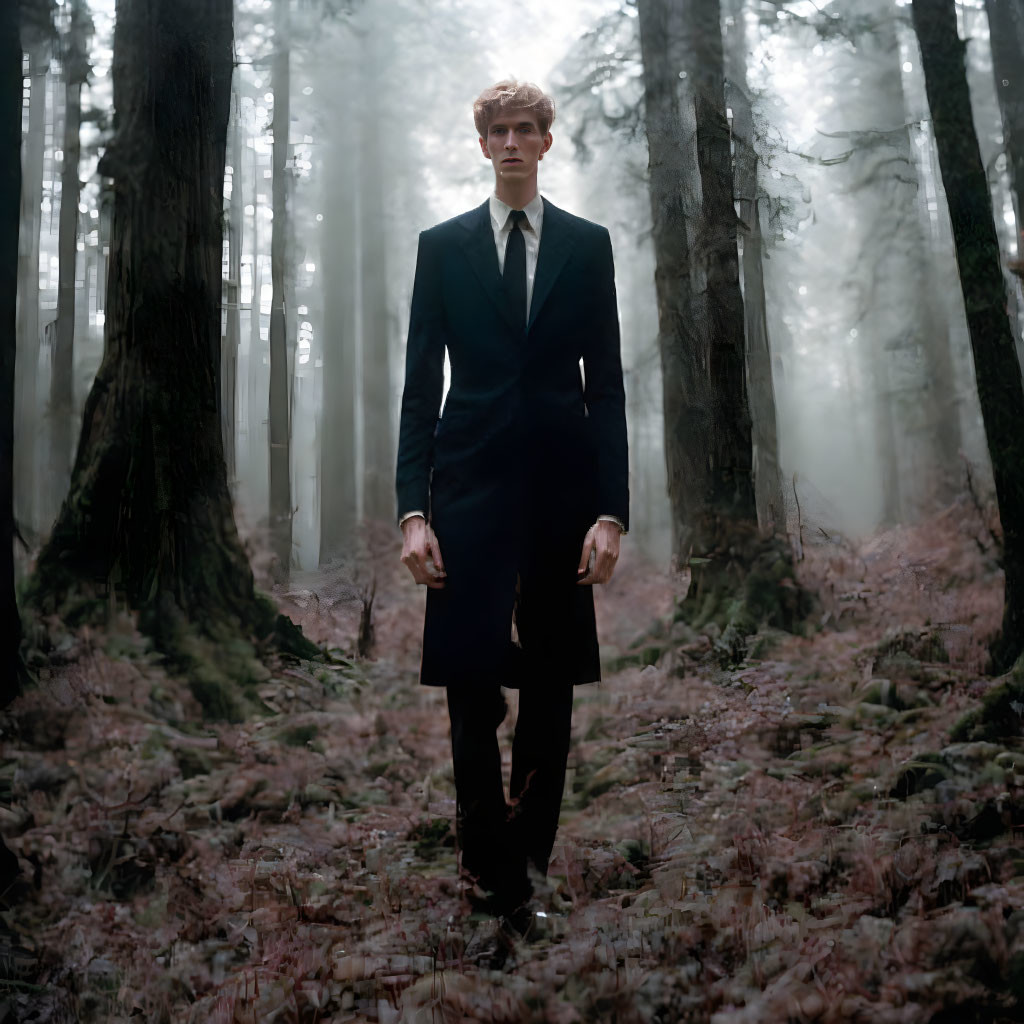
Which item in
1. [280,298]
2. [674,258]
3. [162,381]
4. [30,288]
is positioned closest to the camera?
[162,381]

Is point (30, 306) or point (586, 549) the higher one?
point (30, 306)

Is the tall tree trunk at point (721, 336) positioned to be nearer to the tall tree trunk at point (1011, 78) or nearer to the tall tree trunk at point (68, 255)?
the tall tree trunk at point (1011, 78)

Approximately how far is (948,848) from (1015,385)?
93.5 inches

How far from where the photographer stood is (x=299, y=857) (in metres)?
3.25

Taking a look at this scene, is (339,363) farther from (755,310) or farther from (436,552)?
(436,552)

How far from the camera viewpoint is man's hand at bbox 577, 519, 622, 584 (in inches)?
105

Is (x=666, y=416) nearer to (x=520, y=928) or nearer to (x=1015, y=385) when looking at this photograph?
(x=1015, y=385)

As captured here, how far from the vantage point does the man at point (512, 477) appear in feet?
8.71

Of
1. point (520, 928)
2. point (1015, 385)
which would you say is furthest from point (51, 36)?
point (1015, 385)

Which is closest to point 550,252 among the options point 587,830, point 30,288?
point 587,830

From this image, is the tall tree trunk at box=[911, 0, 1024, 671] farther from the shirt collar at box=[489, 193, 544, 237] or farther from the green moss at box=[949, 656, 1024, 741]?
the shirt collar at box=[489, 193, 544, 237]

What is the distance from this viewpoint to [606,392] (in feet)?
9.34

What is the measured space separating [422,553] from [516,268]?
987mm

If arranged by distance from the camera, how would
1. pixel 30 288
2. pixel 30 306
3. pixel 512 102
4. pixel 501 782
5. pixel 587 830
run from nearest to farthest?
pixel 501 782, pixel 512 102, pixel 587 830, pixel 30 306, pixel 30 288
